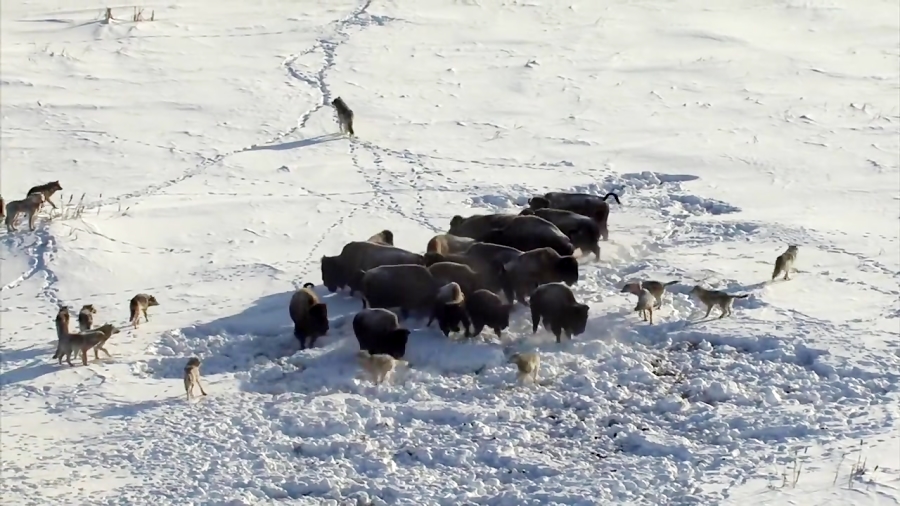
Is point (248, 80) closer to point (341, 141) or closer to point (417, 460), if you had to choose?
point (341, 141)

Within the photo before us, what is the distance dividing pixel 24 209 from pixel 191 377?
520cm

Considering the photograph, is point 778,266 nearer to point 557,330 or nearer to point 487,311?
point 557,330

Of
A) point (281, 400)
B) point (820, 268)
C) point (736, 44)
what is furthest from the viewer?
point (736, 44)

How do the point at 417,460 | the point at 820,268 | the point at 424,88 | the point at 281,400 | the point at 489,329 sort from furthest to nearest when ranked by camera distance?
the point at 424,88 → the point at 820,268 → the point at 489,329 → the point at 281,400 → the point at 417,460

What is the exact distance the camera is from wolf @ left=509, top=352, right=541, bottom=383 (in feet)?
38.5

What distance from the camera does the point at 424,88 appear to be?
22438 mm

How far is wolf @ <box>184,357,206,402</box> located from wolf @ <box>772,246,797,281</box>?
6678mm

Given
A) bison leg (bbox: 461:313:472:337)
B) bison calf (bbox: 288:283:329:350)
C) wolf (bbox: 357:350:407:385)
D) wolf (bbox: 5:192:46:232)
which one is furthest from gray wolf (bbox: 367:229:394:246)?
wolf (bbox: 5:192:46:232)

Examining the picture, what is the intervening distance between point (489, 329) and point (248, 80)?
1100 centimetres

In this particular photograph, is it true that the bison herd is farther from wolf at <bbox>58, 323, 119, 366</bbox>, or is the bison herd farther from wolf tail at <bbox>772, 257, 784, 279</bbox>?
wolf tail at <bbox>772, 257, 784, 279</bbox>

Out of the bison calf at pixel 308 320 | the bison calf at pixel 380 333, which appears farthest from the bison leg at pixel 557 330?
the bison calf at pixel 308 320

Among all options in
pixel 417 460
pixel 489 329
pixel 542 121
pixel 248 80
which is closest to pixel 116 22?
pixel 248 80

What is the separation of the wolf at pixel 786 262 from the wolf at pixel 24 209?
9.13m

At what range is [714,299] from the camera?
1317 cm
